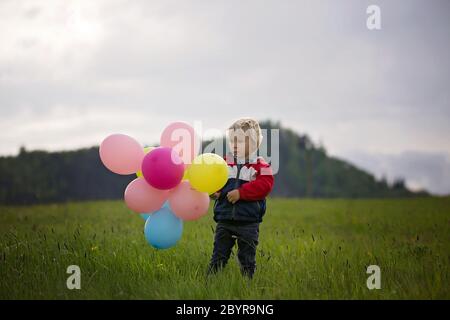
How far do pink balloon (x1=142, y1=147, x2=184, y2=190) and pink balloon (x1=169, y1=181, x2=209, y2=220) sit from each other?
13 cm

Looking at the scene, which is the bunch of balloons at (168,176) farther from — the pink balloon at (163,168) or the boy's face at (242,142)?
the boy's face at (242,142)

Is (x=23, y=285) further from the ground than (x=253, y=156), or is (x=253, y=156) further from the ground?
(x=253, y=156)

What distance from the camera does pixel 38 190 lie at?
1664 cm

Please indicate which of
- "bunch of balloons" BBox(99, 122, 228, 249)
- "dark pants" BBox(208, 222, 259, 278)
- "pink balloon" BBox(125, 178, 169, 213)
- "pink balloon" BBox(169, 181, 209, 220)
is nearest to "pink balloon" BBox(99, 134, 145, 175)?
"bunch of balloons" BBox(99, 122, 228, 249)

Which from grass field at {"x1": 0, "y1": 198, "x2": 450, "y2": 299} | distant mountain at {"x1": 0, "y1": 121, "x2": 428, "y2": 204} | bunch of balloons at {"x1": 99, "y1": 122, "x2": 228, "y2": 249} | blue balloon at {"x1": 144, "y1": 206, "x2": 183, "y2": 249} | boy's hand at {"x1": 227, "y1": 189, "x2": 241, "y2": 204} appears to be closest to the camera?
grass field at {"x1": 0, "y1": 198, "x2": 450, "y2": 299}

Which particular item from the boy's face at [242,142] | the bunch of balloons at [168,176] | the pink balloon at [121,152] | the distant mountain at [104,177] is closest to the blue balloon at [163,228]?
the bunch of balloons at [168,176]

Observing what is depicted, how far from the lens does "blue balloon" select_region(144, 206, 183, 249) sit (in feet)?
13.3

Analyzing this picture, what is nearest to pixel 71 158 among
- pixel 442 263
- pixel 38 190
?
pixel 38 190

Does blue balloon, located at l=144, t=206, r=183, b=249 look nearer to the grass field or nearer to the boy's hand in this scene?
the grass field

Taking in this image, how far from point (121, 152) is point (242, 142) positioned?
107cm

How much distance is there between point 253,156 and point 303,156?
1970 centimetres

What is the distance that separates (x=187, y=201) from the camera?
3959 mm

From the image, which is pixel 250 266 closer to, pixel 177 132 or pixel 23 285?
pixel 177 132
